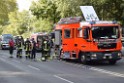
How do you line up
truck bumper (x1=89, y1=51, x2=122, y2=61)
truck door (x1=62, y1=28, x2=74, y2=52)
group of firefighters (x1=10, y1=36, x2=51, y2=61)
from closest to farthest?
truck bumper (x1=89, y1=51, x2=122, y2=61), truck door (x1=62, y1=28, x2=74, y2=52), group of firefighters (x1=10, y1=36, x2=51, y2=61)

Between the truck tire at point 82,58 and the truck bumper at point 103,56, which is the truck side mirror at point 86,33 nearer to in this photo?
the truck bumper at point 103,56

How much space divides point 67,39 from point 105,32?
3795 mm

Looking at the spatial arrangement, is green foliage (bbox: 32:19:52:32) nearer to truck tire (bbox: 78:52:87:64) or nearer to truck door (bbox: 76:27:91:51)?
truck tire (bbox: 78:52:87:64)

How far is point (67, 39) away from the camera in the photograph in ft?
89.7

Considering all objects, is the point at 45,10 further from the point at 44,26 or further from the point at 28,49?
the point at 28,49

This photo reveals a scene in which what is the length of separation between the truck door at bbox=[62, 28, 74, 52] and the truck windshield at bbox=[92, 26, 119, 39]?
8.67 feet

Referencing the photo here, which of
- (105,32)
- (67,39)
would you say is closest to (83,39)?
(105,32)

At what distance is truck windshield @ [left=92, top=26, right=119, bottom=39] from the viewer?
24.2 metres

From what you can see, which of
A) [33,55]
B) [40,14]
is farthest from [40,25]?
Result: [33,55]

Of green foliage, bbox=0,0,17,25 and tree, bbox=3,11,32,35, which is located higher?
green foliage, bbox=0,0,17,25

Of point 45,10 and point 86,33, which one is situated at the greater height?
point 45,10

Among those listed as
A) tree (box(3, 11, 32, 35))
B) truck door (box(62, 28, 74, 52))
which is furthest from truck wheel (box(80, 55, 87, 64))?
tree (box(3, 11, 32, 35))

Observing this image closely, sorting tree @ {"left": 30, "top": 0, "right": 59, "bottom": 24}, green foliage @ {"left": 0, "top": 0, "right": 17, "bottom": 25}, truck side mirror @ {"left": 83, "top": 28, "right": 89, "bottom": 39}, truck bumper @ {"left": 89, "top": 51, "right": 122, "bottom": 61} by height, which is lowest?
truck bumper @ {"left": 89, "top": 51, "right": 122, "bottom": 61}

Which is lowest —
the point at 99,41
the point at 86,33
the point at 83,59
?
the point at 83,59
